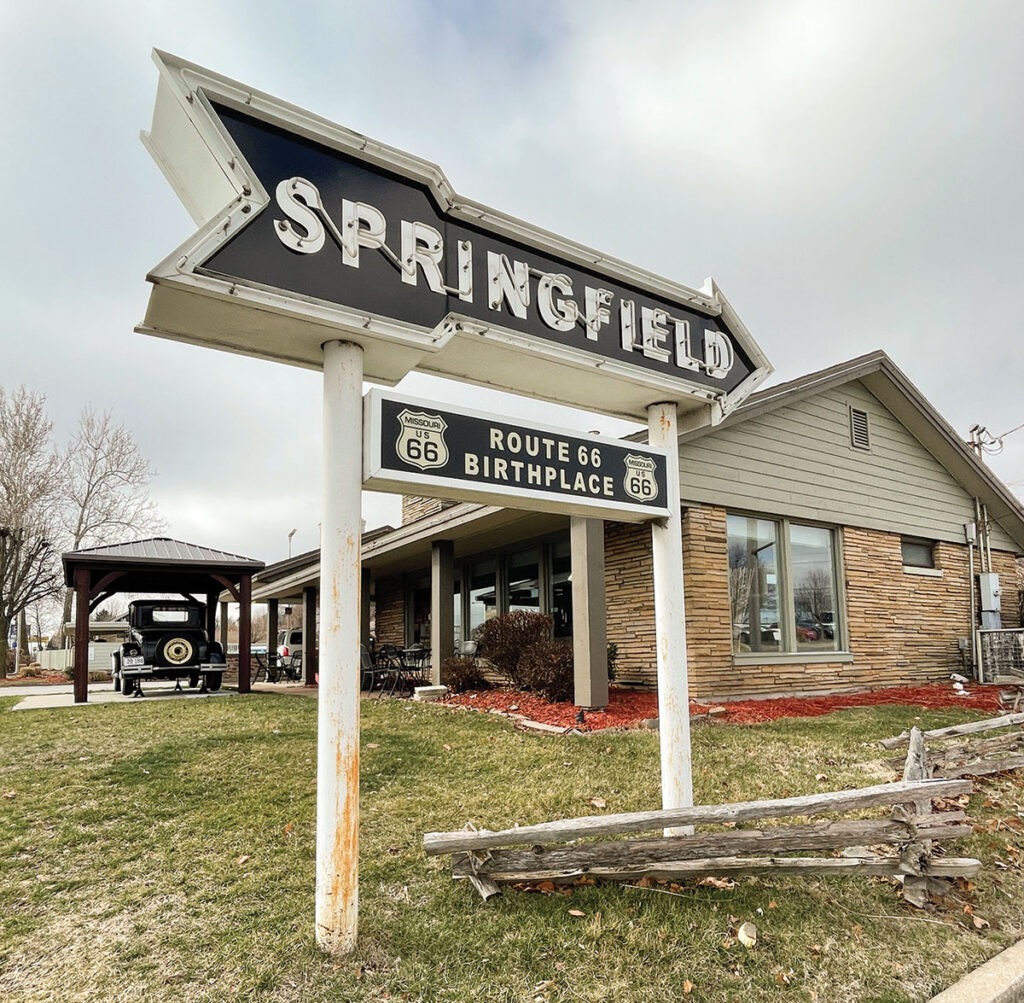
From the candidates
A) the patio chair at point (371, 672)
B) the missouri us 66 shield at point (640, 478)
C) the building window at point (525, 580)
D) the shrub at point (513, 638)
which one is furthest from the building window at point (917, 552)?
Result: the missouri us 66 shield at point (640, 478)

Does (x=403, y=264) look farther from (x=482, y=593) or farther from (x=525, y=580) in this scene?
(x=482, y=593)

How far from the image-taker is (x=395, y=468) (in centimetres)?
310

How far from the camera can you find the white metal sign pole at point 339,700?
2932 millimetres

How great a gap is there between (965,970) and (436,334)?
387 centimetres

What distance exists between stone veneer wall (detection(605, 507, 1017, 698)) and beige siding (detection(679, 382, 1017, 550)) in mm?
409

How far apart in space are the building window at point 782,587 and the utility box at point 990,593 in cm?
445

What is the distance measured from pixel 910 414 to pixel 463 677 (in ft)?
31.8

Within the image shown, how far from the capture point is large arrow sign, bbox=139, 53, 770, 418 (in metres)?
2.82

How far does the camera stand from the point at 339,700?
117 inches


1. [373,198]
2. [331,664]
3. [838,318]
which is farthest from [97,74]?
[838,318]

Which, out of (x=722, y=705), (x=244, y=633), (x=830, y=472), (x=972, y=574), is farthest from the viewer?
(x=972, y=574)

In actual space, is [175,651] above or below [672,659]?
below

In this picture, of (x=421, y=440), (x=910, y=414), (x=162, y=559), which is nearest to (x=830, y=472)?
(x=910, y=414)

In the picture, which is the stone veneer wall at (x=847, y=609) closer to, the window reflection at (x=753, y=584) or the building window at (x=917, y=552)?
the building window at (x=917, y=552)
